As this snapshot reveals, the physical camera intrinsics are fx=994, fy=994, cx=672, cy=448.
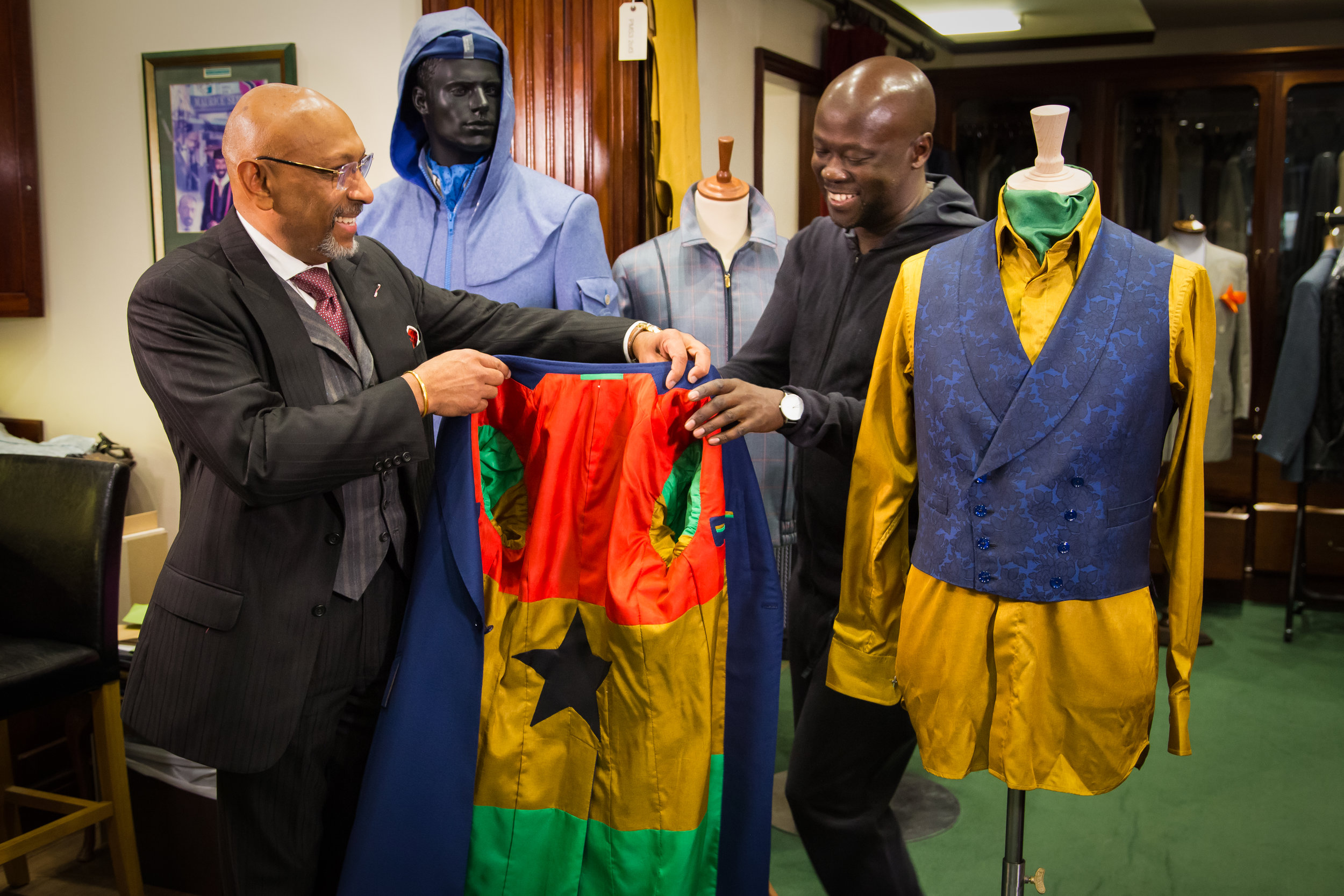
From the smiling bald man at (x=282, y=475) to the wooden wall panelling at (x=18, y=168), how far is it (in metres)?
2.82

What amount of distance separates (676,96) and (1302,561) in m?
3.41

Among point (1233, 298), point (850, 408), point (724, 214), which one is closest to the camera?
point (850, 408)

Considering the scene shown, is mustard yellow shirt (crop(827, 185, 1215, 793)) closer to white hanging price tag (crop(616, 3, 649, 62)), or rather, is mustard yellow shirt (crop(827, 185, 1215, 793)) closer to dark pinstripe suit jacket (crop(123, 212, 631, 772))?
dark pinstripe suit jacket (crop(123, 212, 631, 772))

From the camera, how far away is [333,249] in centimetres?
154

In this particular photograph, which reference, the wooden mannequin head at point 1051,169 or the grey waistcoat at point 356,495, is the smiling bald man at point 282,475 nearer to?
the grey waistcoat at point 356,495

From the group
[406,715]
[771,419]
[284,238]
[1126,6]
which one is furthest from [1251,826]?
[1126,6]

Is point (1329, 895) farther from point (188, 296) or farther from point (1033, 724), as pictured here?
point (188, 296)

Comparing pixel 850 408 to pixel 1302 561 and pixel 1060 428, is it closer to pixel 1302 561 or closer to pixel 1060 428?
pixel 1060 428

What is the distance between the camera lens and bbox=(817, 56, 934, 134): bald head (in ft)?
5.68

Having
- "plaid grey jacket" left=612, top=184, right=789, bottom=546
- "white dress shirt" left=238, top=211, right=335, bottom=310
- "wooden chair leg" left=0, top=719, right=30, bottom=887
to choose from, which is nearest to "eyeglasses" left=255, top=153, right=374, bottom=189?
"white dress shirt" left=238, top=211, right=335, bottom=310

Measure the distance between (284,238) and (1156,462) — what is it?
1321mm

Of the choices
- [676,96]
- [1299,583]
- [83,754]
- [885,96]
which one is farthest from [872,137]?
[1299,583]

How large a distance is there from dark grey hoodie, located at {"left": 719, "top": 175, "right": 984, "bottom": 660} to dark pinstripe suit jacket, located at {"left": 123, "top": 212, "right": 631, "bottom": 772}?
28.0 inches

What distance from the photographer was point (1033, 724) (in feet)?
4.66
